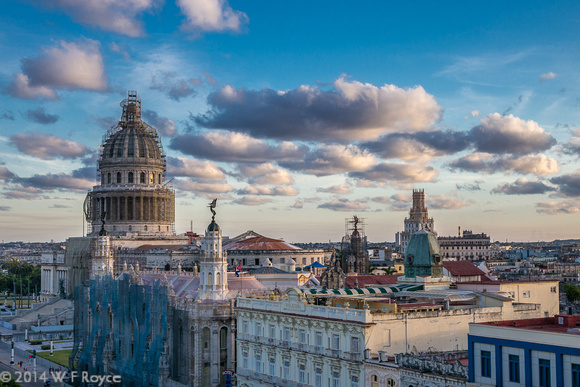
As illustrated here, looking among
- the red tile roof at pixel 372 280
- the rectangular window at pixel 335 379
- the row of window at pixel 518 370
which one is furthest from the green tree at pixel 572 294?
the row of window at pixel 518 370

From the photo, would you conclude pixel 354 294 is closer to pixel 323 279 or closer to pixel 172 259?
pixel 323 279

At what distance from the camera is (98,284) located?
10388cm

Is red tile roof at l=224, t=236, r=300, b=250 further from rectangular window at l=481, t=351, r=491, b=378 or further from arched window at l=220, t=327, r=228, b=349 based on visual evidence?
rectangular window at l=481, t=351, r=491, b=378

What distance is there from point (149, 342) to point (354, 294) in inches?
1029

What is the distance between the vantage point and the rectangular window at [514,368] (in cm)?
4169

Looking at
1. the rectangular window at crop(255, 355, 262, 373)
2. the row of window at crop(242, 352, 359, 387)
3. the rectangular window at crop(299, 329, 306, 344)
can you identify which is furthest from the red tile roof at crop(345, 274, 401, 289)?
the rectangular window at crop(299, 329, 306, 344)

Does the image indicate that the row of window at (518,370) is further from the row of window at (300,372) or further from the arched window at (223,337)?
the arched window at (223,337)

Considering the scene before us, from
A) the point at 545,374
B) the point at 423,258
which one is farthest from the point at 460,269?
the point at 545,374

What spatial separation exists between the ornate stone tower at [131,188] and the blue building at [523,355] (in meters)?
121

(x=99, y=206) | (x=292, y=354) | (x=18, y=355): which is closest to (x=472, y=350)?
(x=292, y=354)

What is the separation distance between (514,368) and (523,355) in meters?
1.18

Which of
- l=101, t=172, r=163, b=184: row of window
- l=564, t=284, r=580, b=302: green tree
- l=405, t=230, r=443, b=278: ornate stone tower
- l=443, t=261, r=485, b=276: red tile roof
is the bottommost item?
l=564, t=284, r=580, b=302: green tree

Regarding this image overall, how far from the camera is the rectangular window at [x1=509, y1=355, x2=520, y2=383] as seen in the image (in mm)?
41688

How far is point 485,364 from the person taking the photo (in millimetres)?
43594
